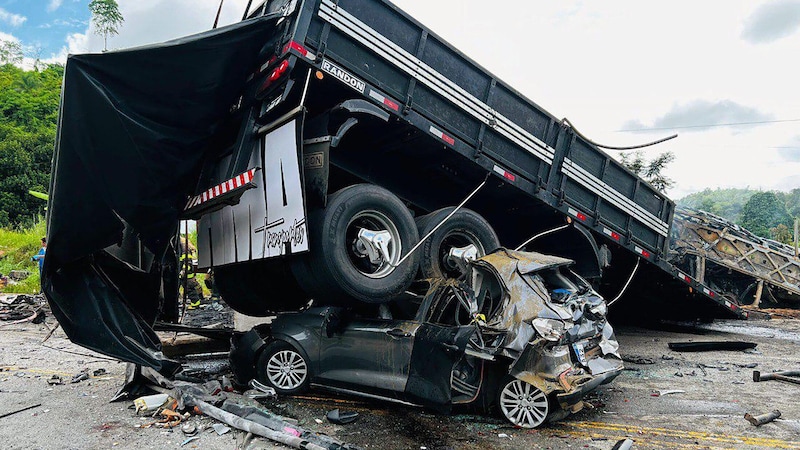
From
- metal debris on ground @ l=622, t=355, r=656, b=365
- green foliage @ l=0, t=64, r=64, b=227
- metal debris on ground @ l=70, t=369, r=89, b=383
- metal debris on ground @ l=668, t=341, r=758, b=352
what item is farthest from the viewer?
green foliage @ l=0, t=64, r=64, b=227

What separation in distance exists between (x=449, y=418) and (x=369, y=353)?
2.99ft

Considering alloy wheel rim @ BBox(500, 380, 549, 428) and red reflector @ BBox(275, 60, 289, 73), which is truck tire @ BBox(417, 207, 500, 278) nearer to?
alloy wheel rim @ BBox(500, 380, 549, 428)

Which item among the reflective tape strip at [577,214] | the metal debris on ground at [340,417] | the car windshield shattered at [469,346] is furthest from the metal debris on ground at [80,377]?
the reflective tape strip at [577,214]

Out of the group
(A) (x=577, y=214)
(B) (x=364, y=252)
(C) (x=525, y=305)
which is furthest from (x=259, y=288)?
(A) (x=577, y=214)

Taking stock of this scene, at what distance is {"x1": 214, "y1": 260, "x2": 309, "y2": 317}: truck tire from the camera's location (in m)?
6.43

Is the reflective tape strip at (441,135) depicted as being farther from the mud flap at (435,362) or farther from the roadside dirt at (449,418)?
the roadside dirt at (449,418)

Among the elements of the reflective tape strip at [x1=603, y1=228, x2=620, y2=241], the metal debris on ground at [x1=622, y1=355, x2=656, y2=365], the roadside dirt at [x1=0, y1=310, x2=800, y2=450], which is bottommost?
the roadside dirt at [x1=0, y1=310, x2=800, y2=450]

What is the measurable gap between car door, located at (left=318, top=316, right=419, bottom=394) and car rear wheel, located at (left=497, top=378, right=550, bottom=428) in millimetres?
871

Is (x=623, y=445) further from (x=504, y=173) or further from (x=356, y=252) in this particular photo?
(x=504, y=173)

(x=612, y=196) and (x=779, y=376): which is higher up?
(x=612, y=196)

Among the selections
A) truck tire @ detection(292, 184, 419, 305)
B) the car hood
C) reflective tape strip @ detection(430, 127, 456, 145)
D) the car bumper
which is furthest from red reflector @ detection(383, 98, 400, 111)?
the car bumper

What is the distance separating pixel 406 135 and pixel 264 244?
6.06ft

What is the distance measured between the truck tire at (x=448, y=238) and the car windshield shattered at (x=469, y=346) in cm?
35

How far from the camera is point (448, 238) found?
614 cm
